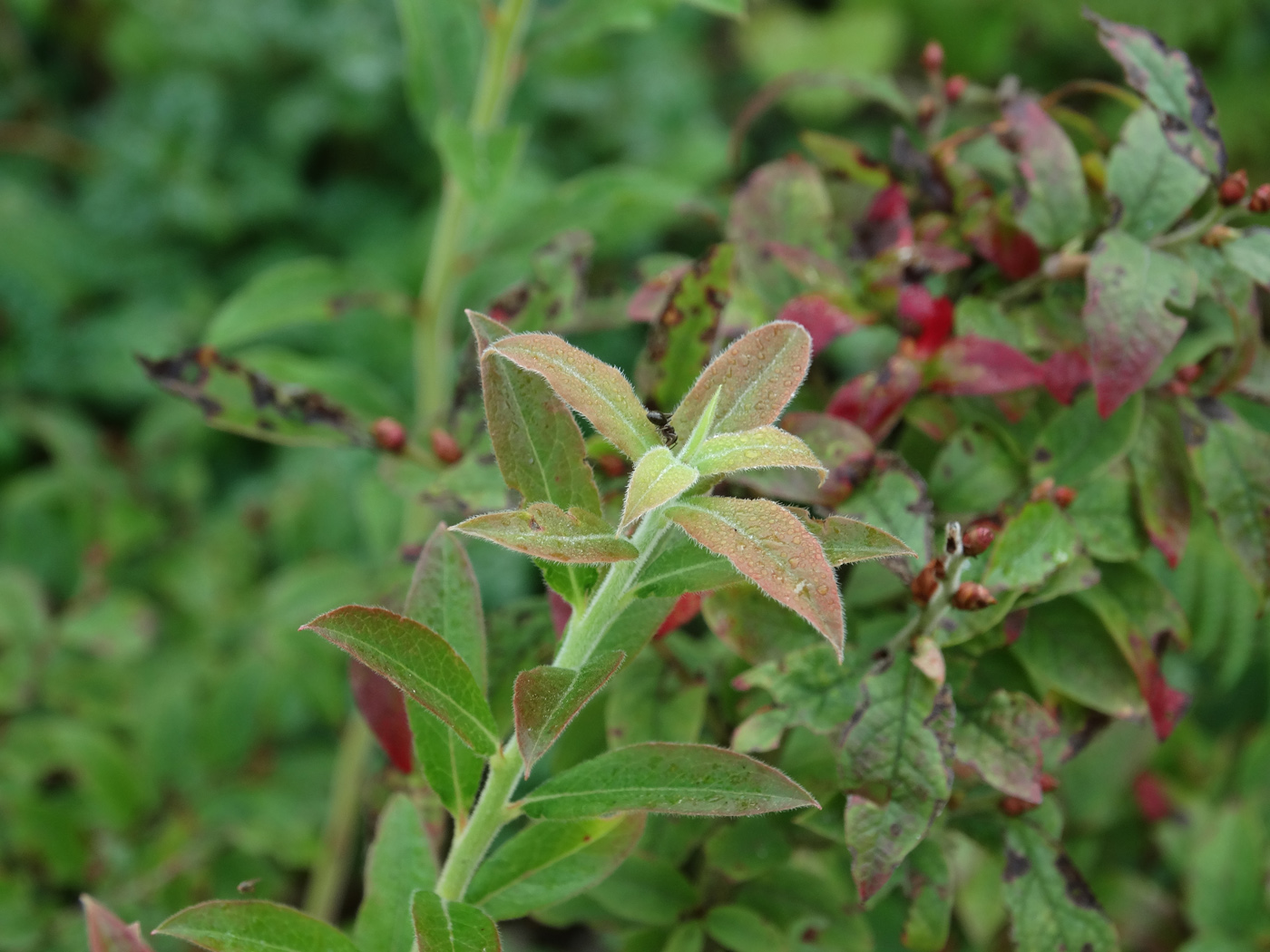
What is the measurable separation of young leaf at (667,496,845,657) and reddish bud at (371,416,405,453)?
1.18ft

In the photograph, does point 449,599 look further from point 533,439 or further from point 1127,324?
point 1127,324

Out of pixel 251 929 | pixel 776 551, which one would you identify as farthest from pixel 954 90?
pixel 251 929

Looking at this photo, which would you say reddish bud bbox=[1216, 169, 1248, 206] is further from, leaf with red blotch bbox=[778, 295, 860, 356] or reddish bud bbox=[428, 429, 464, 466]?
reddish bud bbox=[428, 429, 464, 466]

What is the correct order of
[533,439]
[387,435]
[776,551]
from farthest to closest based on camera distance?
[387,435] < [533,439] < [776,551]

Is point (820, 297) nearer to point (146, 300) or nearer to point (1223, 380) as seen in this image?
point (1223, 380)

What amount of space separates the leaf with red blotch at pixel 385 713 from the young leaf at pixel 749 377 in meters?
0.28

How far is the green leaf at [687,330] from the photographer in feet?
2.29

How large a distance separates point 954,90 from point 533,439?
20.0 inches

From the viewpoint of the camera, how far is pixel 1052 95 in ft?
2.75

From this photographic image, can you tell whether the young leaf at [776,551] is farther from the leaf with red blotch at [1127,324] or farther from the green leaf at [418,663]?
the leaf with red blotch at [1127,324]

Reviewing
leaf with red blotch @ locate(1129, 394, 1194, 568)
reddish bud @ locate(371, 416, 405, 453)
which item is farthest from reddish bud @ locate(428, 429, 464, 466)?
leaf with red blotch @ locate(1129, 394, 1194, 568)

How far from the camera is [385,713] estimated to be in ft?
2.27

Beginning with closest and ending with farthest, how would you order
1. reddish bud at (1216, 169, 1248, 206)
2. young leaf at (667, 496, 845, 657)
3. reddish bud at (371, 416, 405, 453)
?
young leaf at (667, 496, 845, 657) < reddish bud at (1216, 169, 1248, 206) < reddish bud at (371, 416, 405, 453)

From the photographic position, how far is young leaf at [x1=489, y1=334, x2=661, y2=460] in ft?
1.67
